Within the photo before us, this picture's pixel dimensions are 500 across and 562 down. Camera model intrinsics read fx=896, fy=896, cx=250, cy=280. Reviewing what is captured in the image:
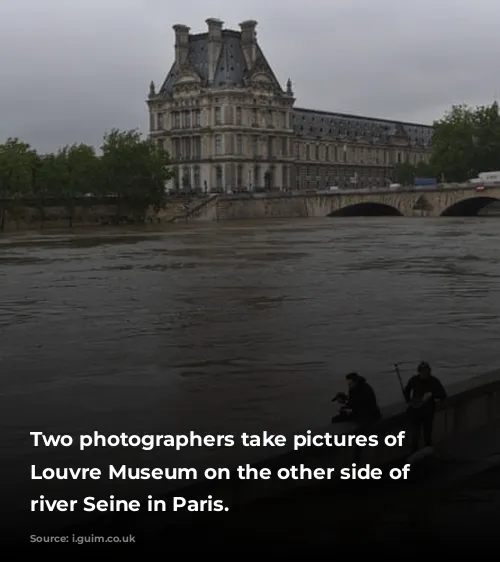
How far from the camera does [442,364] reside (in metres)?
13.3

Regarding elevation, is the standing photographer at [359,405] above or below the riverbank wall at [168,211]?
below

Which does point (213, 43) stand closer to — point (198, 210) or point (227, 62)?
point (227, 62)

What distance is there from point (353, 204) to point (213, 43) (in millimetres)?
38282

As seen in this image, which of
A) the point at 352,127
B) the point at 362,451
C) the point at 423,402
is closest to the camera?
the point at 362,451

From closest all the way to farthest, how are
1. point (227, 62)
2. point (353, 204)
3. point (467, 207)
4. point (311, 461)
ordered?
point (311, 461) < point (467, 207) < point (353, 204) < point (227, 62)

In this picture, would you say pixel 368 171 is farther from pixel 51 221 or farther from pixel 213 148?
pixel 51 221

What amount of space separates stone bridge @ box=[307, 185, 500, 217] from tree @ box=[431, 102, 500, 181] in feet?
23.3

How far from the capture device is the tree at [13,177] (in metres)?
81.5

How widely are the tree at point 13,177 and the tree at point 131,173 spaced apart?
814cm

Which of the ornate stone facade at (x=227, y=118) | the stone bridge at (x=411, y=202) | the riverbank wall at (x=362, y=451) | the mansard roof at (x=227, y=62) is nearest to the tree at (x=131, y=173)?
the stone bridge at (x=411, y=202)

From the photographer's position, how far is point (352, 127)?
150 metres

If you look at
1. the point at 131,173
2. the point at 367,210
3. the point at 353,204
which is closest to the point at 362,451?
the point at 131,173

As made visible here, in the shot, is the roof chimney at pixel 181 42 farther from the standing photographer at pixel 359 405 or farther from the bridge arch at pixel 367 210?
the standing photographer at pixel 359 405

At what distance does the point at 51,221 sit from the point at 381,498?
82076 mm
